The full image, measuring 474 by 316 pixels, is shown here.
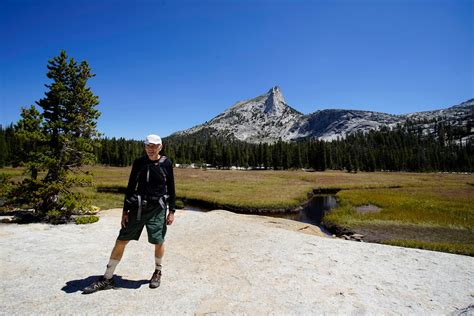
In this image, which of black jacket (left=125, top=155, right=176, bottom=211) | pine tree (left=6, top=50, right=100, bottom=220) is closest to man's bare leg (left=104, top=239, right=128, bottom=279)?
black jacket (left=125, top=155, right=176, bottom=211)

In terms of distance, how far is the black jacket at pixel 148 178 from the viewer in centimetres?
658

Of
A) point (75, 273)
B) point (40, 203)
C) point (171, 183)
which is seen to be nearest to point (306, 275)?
point (171, 183)

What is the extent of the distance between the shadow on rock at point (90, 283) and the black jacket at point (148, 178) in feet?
7.18

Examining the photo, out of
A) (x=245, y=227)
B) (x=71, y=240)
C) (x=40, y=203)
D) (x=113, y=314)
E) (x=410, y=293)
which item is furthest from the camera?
(x=40, y=203)

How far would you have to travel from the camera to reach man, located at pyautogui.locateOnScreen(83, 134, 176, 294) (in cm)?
643

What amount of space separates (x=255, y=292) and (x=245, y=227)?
8.44 metres

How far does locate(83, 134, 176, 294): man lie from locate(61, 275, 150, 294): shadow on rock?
0.99 feet

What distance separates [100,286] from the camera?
6.31 metres

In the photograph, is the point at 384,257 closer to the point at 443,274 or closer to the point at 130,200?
the point at 443,274

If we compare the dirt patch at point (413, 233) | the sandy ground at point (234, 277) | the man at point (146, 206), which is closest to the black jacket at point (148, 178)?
the man at point (146, 206)

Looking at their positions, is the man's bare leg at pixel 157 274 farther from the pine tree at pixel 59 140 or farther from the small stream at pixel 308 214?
the small stream at pixel 308 214

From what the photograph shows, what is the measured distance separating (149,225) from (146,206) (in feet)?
1.64

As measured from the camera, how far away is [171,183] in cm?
697

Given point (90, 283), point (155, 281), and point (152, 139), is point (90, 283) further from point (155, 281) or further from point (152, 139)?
point (152, 139)
